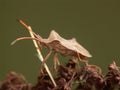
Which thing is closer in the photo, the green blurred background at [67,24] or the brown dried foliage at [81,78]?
the brown dried foliage at [81,78]

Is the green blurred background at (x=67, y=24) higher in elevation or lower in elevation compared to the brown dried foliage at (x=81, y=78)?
higher

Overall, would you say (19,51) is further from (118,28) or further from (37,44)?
(37,44)

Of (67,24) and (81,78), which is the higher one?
(67,24)

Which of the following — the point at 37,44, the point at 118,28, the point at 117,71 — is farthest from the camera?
the point at 118,28

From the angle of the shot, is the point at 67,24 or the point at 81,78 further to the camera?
A: the point at 67,24

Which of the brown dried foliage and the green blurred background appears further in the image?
the green blurred background

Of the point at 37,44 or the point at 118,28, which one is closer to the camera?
the point at 37,44

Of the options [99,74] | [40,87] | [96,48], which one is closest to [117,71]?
[99,74]

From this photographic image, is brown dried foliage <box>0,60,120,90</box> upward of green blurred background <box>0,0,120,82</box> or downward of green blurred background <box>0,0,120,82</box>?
downward
